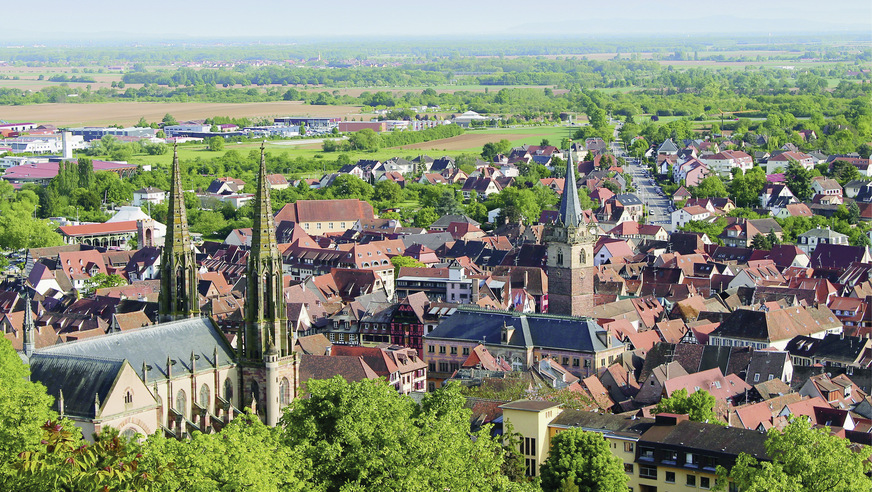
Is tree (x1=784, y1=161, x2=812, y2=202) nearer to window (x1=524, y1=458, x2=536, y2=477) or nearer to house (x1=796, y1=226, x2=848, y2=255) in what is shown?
house (x1=796, y1=226, x2=848, y2=255)

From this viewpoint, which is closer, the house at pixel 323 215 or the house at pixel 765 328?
the house at pixel 765 328

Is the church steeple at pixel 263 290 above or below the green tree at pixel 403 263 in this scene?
above

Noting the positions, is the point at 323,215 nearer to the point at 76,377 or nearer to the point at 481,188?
the point at 481,188

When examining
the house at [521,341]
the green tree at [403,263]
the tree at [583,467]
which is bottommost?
the green tree at [403,263]

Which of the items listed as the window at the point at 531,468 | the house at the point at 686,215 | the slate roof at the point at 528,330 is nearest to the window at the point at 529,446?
the window at the point at 531,468

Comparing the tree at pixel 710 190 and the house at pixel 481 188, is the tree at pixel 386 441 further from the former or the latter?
the house at pixel 481 188

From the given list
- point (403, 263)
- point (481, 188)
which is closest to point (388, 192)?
point (481, 188)

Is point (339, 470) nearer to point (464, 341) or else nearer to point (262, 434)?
point (262, 434)

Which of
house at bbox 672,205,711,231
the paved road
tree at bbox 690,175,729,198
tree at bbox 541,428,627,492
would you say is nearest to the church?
tree at bbox 541,428,627,492
